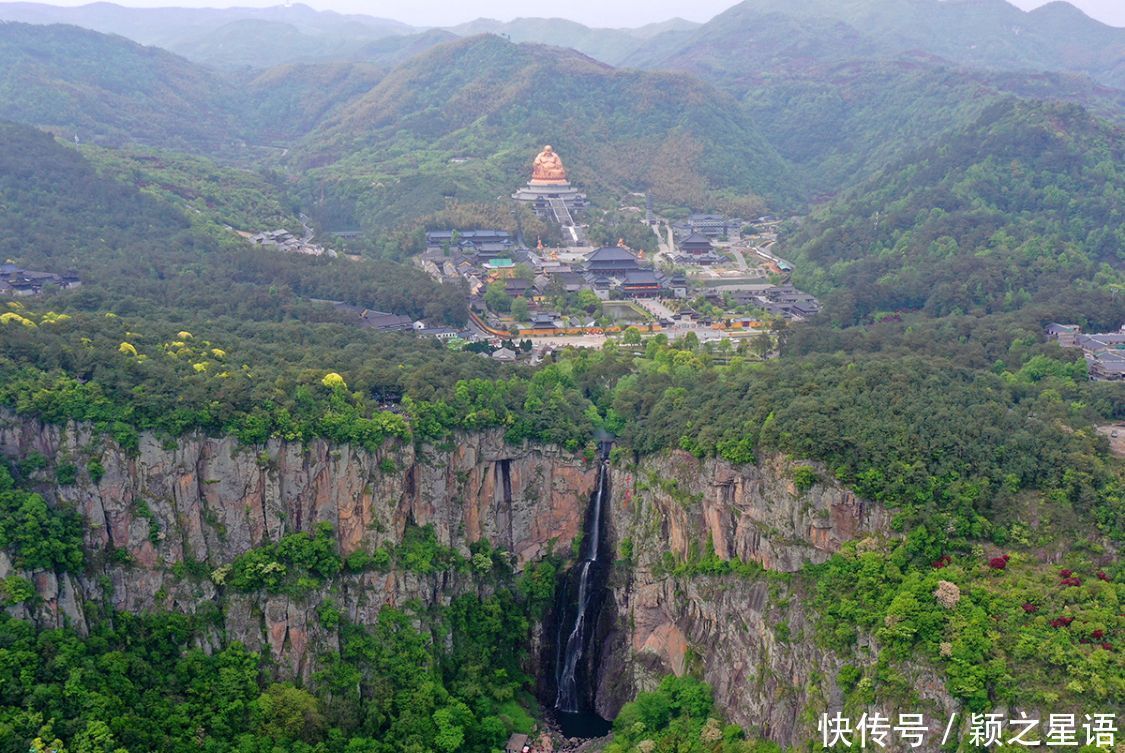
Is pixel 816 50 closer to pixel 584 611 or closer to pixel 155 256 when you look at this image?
pixel 155 256

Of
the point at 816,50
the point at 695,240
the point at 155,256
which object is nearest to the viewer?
the point at 155,256

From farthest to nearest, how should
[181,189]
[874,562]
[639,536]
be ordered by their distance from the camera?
[181,189] → [639,536] → [874,562]

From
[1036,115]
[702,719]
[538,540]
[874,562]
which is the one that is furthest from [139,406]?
[1036,115]

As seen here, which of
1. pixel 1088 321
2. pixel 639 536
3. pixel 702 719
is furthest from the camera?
pixel 1088 321

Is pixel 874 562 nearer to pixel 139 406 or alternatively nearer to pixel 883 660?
pixel 883 660

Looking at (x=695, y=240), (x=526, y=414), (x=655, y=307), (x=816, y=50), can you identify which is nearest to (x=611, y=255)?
(x=655, y=307)


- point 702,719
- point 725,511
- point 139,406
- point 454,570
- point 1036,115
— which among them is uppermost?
point 1036,115

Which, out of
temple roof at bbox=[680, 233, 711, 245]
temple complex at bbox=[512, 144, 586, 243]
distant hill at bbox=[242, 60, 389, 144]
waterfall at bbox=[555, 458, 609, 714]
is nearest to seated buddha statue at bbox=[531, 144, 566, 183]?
temple complex at bbox=[512, 144, 586, 243]
